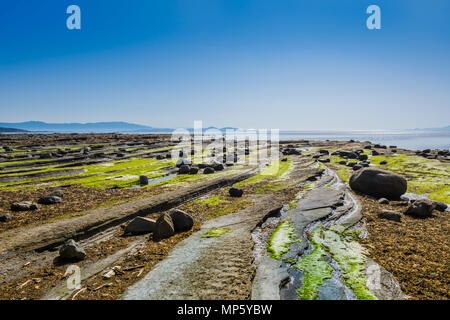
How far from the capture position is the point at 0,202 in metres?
21.5

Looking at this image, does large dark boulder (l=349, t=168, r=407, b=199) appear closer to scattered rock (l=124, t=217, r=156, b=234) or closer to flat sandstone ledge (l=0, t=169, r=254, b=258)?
flat sandstone ledge (l=0, t=169, r=254, b=258)

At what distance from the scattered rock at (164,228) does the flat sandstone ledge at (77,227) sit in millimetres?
4040

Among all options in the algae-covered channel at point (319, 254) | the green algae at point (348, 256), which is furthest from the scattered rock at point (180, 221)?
the green algae at point (348, 256)

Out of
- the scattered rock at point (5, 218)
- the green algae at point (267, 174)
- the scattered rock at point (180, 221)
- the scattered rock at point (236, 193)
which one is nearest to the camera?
the scattered rock at point (180, 221)

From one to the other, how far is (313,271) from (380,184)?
Answer: 17.8 m

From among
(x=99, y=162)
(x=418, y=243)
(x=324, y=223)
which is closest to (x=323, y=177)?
(x=324, y=223)

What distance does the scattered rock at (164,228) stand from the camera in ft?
47.2

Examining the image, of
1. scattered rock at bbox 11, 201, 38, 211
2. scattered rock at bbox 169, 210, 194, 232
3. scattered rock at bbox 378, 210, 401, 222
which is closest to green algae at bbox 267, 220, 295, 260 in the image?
scattered rock at bbox 169, 210, 194, 232

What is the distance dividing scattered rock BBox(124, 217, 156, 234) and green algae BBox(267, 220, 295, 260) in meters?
7.53

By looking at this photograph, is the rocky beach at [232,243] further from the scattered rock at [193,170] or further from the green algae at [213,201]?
the scattered rock at [193,170]
